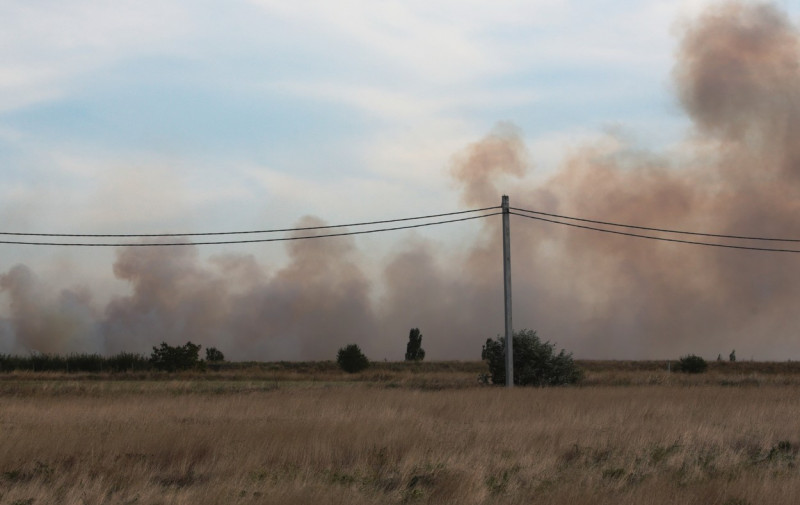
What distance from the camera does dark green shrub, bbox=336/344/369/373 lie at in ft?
221

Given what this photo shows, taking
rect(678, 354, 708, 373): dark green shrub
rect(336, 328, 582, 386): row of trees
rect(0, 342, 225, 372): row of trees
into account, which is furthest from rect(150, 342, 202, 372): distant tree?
rect(678, 354, 708, 373): dark green shrub

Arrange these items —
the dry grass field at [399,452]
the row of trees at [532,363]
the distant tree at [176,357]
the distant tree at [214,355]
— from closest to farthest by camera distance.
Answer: the dry grass field at [399,452]
the row of trees at [532,363]
the distant tree at [176,357]
the distant tree at [214,355]

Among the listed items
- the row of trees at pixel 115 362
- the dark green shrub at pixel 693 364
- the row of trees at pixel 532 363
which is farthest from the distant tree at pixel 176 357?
the dark green shrub at pixel 693 364

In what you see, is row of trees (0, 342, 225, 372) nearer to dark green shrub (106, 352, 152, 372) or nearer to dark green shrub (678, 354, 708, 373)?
dark green shrub (106, 352, 152, 372)

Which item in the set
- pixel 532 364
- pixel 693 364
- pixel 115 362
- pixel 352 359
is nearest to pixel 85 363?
pixel 115 362

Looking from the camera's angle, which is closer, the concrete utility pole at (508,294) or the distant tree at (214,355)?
the concrete utility pole at (508,294)

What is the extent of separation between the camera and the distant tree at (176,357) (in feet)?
199

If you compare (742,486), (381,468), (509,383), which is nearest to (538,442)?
(381,468)

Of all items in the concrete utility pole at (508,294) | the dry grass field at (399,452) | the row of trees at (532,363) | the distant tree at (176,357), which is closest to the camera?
the dry grass field at (399,452)

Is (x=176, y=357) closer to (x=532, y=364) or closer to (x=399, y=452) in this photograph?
(x=532, y=364)

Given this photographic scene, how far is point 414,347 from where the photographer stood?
102 meters

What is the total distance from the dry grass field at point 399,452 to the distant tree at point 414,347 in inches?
2945

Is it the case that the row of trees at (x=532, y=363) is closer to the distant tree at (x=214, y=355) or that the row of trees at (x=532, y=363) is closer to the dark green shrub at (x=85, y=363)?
the dark green shrub at (x=85, y=363)

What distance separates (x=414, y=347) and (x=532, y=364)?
6159 cm
